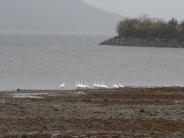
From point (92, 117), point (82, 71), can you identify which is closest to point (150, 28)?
point (82, 71)

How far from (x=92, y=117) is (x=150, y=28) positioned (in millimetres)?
159752

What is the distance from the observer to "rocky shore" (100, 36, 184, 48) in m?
174

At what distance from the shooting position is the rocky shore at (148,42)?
569ft

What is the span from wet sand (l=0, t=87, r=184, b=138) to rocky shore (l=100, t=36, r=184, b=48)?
473 feet

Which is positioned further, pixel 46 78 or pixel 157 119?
pixel 46 78

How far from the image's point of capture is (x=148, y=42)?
7028 inches

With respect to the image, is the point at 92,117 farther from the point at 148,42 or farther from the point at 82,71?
the point at 148,42

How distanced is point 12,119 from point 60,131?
2883mm

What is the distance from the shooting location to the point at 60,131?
719 inches

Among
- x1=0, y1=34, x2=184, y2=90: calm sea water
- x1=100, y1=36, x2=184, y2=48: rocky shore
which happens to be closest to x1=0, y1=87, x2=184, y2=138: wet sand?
x1=0, y1=34, x2=184, y2=90: calm sea water

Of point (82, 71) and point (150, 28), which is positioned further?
point (150, 28)

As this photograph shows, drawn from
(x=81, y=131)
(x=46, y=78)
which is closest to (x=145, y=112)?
(x=81, y=131)

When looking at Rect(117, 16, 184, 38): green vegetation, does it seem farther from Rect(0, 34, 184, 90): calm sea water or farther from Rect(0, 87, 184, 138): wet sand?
Rect(0, 87, 184, 138): wet sand

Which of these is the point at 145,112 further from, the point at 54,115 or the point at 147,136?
the point at 147,136
